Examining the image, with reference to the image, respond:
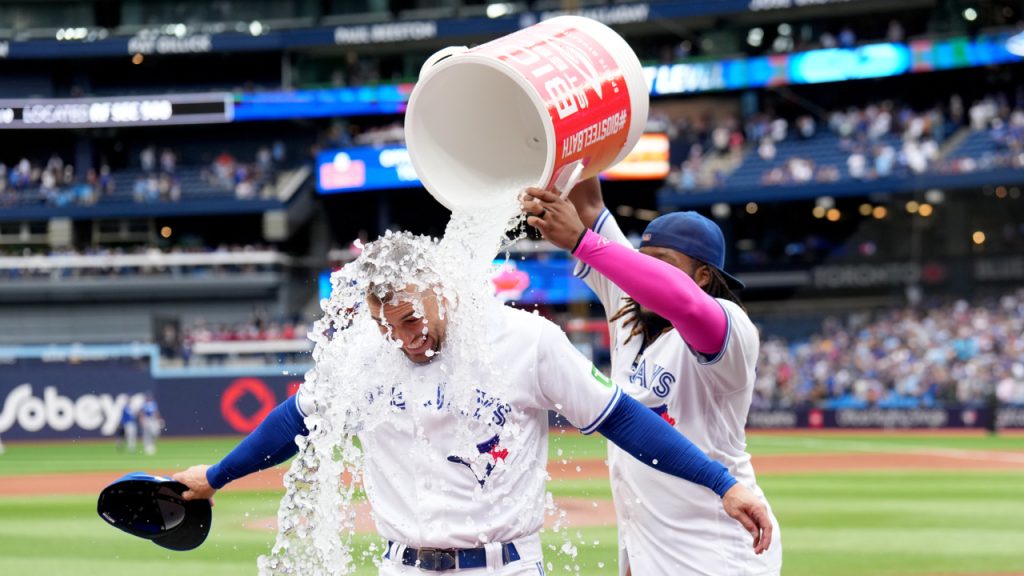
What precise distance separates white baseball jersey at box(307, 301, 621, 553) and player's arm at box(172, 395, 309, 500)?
1.28 feet

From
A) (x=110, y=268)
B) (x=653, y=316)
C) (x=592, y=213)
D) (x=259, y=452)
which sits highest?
(x=592, y=213)

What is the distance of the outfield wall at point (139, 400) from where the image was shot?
90.8 ft

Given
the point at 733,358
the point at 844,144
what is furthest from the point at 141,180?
the point at 733,358

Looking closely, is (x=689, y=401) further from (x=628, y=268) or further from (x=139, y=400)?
(x=139, y=400)

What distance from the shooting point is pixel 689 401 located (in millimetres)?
3879

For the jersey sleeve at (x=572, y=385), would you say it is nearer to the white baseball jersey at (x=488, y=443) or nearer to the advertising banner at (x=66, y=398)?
the white baseball jersey at (x=488, y=443)

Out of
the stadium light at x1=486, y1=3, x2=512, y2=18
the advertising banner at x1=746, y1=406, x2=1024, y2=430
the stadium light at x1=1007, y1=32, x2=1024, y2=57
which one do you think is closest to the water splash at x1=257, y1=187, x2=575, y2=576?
the advertising banner at x1=746, y1=406, x2=1024, y2=430

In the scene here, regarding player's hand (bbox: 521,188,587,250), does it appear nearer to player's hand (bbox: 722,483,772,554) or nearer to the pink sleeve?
the pink sleeve

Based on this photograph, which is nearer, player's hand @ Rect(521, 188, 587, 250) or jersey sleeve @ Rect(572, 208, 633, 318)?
player's hand @ Rect(521, 188, 587, 250)

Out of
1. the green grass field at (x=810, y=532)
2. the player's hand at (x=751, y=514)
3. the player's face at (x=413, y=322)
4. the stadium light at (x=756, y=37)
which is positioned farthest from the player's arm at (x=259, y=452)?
the stadium light at (x=756, y=37)

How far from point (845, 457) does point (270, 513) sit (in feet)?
35.6

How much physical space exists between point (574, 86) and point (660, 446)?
1.04 m

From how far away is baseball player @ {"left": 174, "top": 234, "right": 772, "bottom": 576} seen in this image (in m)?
3.35

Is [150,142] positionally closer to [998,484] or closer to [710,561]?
[998,484]
